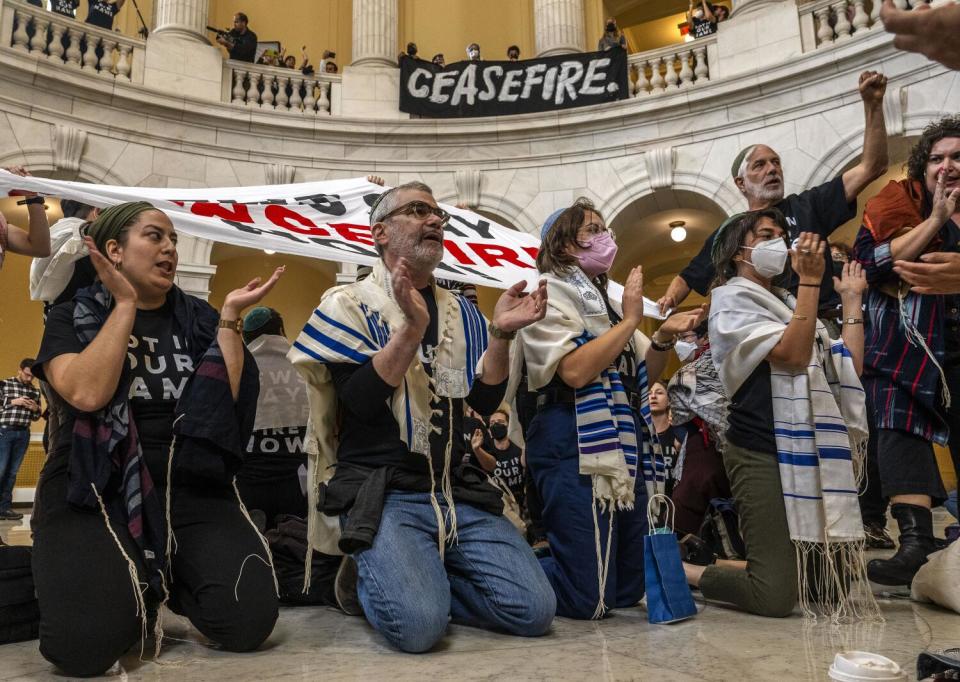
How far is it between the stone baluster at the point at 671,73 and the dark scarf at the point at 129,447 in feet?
33.1

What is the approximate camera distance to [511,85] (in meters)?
11.9

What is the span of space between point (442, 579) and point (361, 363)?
818mm

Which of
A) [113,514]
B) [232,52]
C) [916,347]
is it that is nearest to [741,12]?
[232,52]

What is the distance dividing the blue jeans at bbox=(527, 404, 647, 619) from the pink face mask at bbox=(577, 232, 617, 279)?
620 mm

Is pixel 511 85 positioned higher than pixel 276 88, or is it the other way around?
pixel 276 88

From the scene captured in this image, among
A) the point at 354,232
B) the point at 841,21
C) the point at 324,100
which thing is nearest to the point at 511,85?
the point at 324,100

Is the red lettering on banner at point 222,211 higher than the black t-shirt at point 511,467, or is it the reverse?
the red lettering on banner at point 222,211

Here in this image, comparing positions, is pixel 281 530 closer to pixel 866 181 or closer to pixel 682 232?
pixel 866 181

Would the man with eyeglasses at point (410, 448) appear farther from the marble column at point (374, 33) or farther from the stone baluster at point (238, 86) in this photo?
the marble column at point (374, 33)

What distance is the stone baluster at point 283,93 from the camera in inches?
468

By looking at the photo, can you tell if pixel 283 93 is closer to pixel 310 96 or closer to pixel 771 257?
pixel 310 96

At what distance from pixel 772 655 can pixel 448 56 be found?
14458 mm

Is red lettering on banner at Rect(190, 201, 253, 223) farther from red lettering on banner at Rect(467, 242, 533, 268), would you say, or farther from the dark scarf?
the dark scarf

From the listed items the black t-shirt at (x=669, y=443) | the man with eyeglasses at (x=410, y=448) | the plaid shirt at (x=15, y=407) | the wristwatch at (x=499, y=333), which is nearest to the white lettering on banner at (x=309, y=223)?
the black t-shirt at (x=669, y=443)
